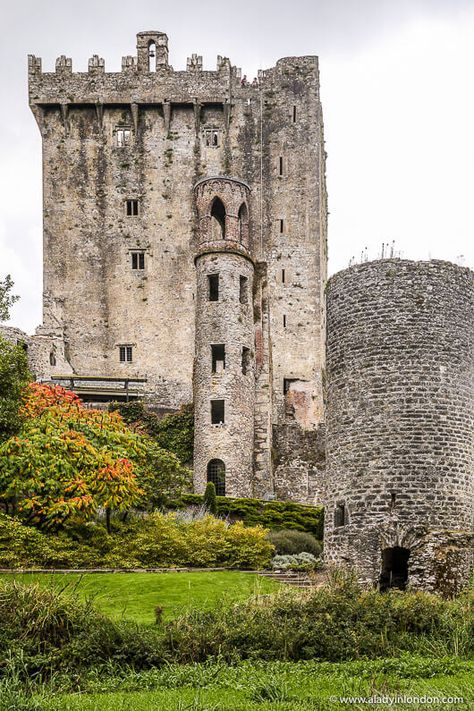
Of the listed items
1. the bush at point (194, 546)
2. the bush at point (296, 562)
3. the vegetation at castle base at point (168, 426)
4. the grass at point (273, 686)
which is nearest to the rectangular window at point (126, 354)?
the vegetation at castle base at point (168, 426)

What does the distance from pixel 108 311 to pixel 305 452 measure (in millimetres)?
13826

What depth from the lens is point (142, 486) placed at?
30172mm

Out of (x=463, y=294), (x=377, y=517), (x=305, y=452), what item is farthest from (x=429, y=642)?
(x=305, y=452)

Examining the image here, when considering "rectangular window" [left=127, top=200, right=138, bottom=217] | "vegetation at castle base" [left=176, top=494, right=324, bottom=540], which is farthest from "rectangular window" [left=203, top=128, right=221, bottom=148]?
"vegetation at castle base" [left=176, top=494, right=324, bottom=540]

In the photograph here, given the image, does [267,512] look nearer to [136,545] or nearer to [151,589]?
[136,545]

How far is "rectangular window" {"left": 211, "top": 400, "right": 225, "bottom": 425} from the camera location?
1639 inches

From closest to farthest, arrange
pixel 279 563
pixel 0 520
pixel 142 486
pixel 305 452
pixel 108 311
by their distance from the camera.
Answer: pixel 0 520 → pixel 279 563 → pixel 142 486 → pixel 305 452 → pixel 108 311

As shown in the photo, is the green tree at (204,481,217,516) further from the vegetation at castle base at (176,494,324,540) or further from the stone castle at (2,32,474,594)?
the stone castle at (2,32,474,594)

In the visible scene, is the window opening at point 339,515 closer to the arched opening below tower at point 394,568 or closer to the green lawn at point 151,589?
the arched opening below tower at point 394,568

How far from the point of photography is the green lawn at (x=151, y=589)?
18.3 m

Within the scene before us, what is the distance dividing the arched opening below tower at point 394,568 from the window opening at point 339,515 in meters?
1.14

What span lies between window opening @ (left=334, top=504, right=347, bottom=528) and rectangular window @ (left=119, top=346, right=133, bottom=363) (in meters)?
30.7

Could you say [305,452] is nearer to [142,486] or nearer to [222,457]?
[222,457]

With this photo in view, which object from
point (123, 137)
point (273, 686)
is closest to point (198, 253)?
point (123, 137)
